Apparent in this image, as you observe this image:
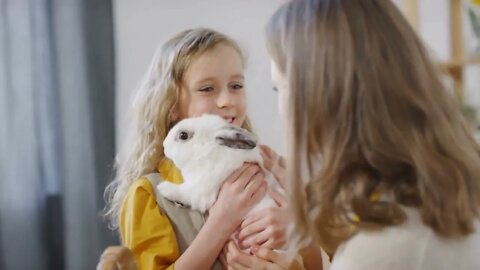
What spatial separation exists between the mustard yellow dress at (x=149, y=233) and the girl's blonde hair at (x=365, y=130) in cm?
40

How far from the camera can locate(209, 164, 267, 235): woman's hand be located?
1.22 m

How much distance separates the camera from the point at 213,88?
138 centimetres

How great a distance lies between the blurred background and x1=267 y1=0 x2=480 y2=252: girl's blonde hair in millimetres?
1210

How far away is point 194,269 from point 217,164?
22 centimetres

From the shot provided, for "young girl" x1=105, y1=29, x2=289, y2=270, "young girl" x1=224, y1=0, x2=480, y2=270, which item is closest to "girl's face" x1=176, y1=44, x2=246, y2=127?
"young girl" x1=105, y1=29, x2=289, y2=270

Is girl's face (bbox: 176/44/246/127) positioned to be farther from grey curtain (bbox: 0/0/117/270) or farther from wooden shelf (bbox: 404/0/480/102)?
grey curtain (bbox: 0/0/117/270)

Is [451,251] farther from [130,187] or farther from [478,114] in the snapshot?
[478,114]

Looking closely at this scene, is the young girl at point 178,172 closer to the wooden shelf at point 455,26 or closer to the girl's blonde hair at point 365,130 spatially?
the girl's blonde hair at point 365,130

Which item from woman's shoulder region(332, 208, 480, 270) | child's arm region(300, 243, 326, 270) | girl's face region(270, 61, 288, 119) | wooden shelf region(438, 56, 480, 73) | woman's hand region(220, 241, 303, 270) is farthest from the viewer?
wooden shelf region(438, 56, 480, 73)

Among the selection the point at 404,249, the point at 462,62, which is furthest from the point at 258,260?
the point at 462,62

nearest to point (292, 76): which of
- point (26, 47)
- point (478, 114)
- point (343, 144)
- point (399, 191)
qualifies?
point (343, 144)

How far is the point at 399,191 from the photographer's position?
892 millimetres

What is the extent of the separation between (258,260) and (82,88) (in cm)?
142

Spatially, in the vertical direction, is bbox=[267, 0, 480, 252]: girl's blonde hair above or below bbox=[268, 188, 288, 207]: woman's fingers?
above
